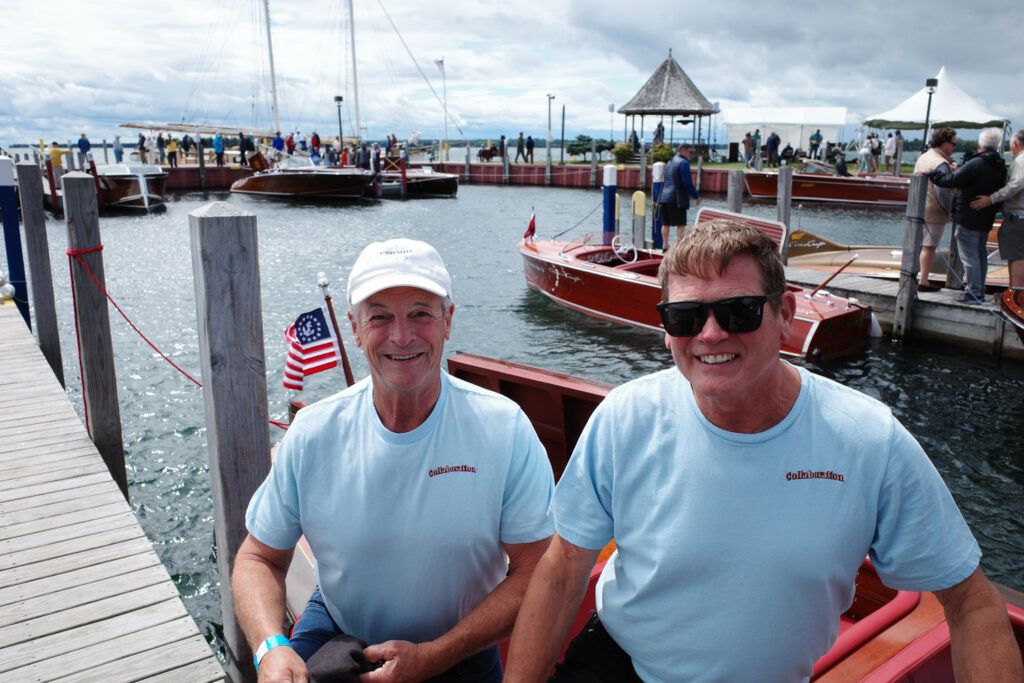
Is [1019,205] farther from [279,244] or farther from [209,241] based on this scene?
[279,244]

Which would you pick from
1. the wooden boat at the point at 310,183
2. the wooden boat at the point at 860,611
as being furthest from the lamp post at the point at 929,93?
the wooden boat at the point at 860,611

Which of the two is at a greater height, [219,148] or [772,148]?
[219,148]

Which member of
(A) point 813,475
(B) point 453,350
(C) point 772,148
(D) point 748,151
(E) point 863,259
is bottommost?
(B) point 453,350

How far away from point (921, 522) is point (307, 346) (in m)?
3.73

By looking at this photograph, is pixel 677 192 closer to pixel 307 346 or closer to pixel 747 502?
pixel 307 346

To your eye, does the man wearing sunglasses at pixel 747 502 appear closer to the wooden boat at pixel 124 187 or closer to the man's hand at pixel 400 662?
the man's hand at pixel 400 662

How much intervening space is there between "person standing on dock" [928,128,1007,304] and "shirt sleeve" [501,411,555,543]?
28.2ft

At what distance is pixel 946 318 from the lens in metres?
9.60

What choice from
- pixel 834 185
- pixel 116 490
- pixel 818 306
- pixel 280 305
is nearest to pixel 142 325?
pixel 280 305

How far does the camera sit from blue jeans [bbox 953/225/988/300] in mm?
8828

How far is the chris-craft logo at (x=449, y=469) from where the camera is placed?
1896 mm

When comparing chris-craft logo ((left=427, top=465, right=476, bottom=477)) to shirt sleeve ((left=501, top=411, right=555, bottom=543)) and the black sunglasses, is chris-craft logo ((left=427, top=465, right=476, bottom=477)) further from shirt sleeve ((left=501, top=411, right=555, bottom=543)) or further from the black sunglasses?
the black sunglasses

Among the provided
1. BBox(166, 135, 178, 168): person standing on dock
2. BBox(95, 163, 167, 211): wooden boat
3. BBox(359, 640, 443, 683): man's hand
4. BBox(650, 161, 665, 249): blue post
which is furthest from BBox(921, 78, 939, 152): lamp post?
BBox(166, 135, 178, 168): person standing on dock

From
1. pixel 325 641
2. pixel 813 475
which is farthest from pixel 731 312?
pixel 325 641
